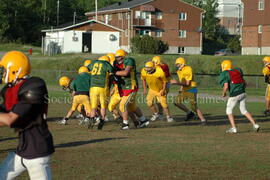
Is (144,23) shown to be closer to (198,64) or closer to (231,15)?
(198,64)

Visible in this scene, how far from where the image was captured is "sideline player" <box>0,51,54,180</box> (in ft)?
17.7

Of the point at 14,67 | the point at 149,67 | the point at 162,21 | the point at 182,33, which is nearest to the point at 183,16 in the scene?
the point at 182,33

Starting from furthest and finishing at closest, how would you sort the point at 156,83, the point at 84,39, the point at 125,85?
the point at 84,39 < the point at 156,83 < the point at 125,85

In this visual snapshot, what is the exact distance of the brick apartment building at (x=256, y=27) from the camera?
67688 mm

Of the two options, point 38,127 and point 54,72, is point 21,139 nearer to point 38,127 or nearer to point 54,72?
point 38,127

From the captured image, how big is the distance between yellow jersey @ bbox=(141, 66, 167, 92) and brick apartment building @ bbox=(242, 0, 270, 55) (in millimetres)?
51330

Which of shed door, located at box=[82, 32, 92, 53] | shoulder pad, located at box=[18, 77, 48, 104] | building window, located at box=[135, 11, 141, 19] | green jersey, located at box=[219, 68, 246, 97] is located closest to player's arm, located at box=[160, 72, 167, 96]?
green jersey, located at box=[219, 68, 246, 97]

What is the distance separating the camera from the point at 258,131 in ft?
50.3

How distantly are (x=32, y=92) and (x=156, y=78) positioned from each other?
12127 mm

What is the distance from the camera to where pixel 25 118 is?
18.0ft

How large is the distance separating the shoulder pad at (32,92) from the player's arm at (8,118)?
0.54 feet

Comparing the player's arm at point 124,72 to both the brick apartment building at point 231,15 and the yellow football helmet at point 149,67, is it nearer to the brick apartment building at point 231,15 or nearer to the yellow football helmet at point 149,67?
the yellow football helmet at point 149,67

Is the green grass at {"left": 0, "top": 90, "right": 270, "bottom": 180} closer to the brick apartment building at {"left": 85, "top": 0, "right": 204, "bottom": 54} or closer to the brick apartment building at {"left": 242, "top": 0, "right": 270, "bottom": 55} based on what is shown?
the brick apartment building at {"left": 242, "top": 0, "right": 270, "bottom": 55}

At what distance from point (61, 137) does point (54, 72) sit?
84.6ft
